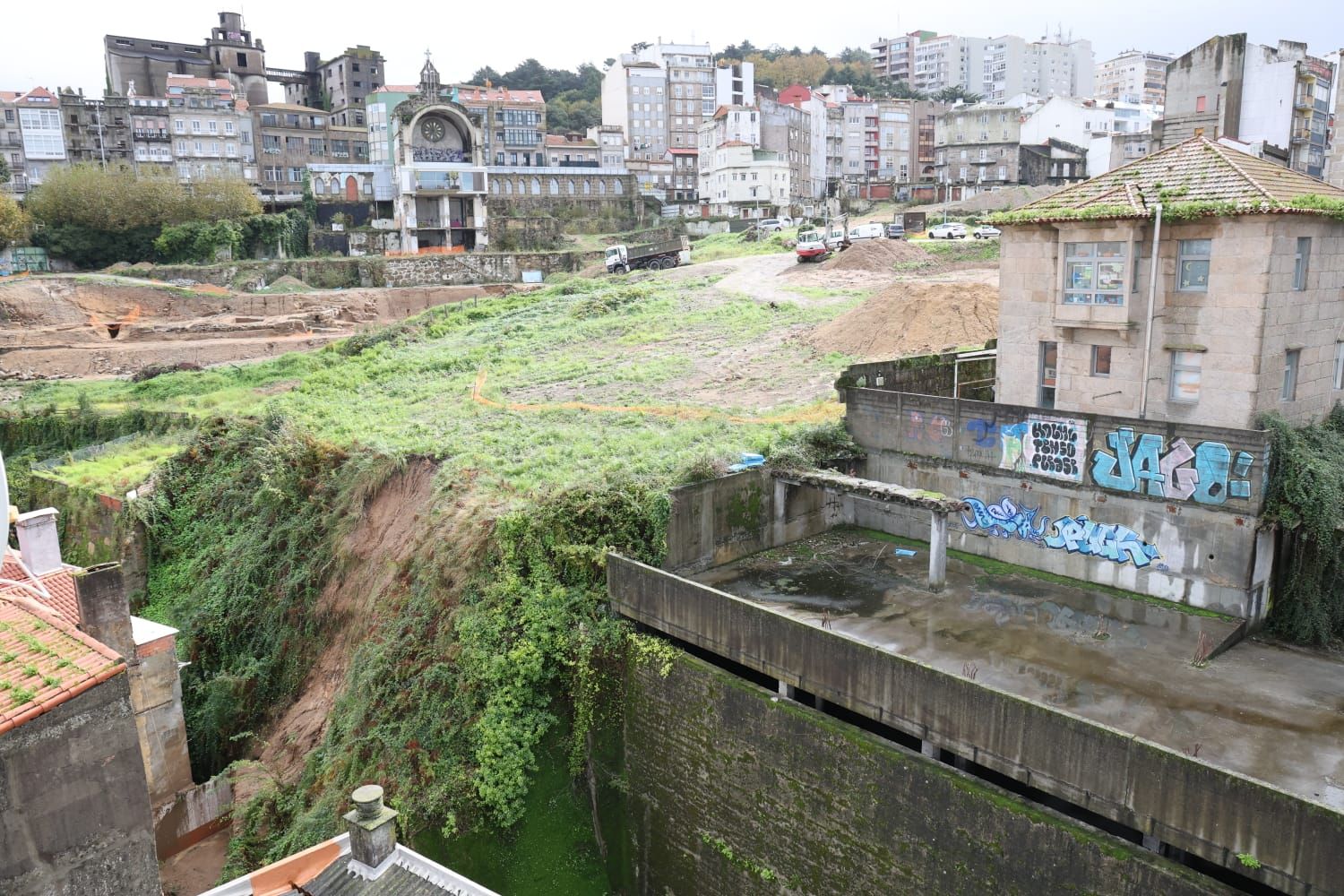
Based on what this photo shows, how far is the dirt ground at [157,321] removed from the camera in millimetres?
48219

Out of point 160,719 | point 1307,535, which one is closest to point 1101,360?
point 1307,535

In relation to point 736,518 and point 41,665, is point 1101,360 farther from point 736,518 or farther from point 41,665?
point 41,665

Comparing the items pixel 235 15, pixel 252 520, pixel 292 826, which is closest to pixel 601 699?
pixel 292 826

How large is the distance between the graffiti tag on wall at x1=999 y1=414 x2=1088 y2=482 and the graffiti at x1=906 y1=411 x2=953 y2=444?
4.24 feet

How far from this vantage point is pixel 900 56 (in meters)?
168

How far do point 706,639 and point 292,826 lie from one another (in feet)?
27.6

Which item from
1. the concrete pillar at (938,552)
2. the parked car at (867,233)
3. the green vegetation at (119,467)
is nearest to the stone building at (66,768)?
the concrete pillar at (938,552)

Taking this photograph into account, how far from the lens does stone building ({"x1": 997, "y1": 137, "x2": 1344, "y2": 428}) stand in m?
17.5

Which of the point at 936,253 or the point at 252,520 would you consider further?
the point at 936,253

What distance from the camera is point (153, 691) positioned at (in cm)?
2059

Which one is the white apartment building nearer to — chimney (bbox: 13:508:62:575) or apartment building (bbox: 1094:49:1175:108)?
chimney (bbox: 13:508:62:575)

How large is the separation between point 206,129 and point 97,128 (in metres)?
9.12

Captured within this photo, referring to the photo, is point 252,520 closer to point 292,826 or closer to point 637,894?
point 292,826

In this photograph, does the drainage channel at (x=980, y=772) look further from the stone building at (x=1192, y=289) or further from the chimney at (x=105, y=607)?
the chimney at (x=105, y=607)
